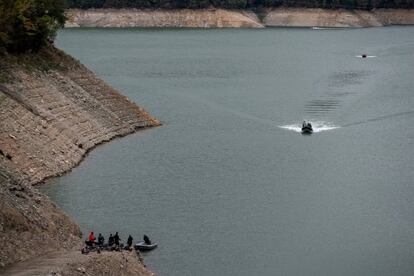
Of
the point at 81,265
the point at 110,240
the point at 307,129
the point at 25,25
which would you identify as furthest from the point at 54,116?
the point at 81,265

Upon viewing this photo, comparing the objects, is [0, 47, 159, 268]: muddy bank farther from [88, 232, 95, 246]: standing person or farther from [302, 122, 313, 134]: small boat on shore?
[302, 122, 313, 134]: small boat on shore

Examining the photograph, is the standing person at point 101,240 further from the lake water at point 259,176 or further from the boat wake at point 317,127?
the boat wake at point 317,127

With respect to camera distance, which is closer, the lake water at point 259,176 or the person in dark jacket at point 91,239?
the person in dark jacket at point 91,239

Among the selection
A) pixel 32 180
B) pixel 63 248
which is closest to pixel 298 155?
pixel 32 180

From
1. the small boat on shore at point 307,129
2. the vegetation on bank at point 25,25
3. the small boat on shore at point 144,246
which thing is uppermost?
the vegetation on bank at point 25,25

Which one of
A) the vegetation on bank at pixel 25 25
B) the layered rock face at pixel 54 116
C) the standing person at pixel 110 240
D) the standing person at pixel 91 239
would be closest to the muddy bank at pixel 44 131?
the layered rock face at pixel 54 116

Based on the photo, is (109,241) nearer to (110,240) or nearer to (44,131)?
(110,240)
